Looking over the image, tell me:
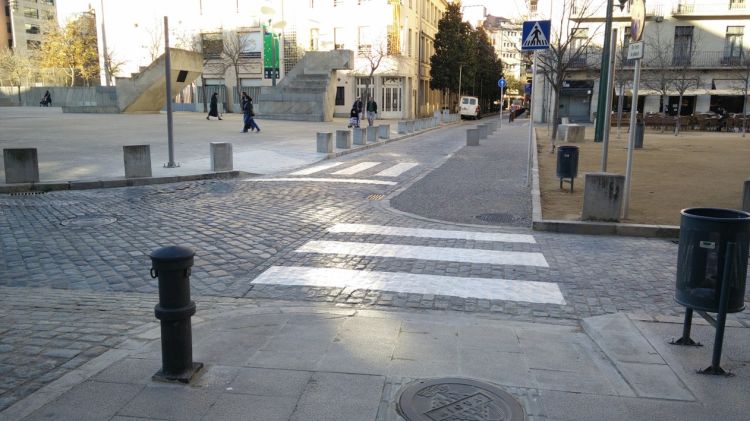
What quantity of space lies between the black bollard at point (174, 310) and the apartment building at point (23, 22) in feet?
330

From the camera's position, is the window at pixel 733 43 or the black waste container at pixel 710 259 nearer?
the black waste container at pixel 710 259

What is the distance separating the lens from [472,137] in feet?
77.3

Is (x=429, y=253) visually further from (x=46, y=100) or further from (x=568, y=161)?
(x=46, y=100)

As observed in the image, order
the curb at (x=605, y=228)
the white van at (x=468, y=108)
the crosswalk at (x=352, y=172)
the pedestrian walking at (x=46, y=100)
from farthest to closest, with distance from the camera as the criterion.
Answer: the pedestrian walking at (x=46, y=100)
the white van at (x=468, y=108)
the crosswalk at (x=352, y=172)
the curb at (x=605, y=228)

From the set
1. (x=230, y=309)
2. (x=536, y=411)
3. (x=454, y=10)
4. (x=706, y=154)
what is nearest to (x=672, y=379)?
(x=536, y=411)

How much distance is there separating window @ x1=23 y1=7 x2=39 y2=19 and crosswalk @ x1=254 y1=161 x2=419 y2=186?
94862 mm

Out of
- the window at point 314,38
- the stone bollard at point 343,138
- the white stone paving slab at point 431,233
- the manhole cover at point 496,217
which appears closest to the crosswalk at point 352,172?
the stone bollard at point 343,138

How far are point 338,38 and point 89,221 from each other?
46.9 metres

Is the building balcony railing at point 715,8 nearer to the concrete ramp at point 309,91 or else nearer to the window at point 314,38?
the concrete ramp at point 309,91

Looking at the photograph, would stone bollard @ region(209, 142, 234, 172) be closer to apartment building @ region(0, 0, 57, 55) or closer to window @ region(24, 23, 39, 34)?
apartment building @ region(0, 0, 57, 55)

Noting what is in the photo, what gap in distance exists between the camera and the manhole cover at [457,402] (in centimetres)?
341

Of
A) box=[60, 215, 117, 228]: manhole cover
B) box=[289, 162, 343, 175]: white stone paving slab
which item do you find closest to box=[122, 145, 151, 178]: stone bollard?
box=[289, 162, 343, 175]: white stone paving slab

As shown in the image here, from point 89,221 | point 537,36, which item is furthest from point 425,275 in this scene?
point 537,36

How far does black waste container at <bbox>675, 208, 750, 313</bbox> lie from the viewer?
3871 mm
